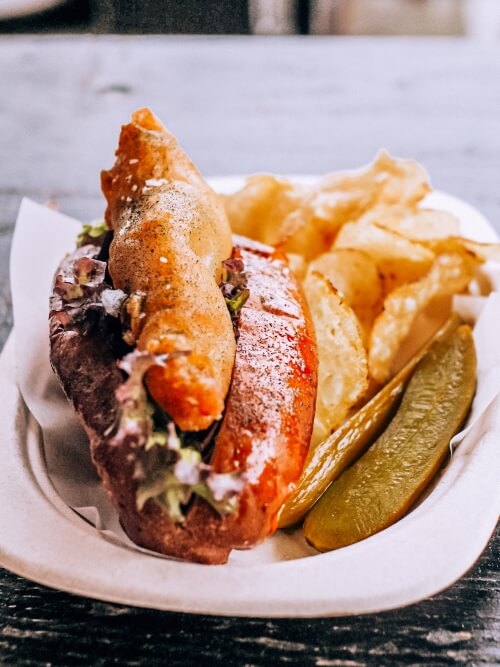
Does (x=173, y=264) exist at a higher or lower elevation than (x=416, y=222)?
higher

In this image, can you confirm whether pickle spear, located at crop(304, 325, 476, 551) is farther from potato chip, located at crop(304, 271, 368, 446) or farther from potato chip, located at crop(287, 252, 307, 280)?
potato chip, located at crop(287, 252, 307, 280)

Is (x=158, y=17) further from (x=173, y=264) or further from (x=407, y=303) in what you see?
(x=173, y=264)

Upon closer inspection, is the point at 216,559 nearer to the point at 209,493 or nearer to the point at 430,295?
the point at 209,493

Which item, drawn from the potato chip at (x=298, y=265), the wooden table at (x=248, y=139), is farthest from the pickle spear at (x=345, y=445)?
the potato chip at (x=298, y=265)

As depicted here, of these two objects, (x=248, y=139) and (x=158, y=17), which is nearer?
(x=248, y=139)

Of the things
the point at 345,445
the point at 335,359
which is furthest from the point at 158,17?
the point at 345,445

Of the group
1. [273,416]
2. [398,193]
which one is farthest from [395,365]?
[273,416]

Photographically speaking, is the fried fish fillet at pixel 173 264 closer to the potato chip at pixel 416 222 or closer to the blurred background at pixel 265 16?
the potato chip at pixel 416 222

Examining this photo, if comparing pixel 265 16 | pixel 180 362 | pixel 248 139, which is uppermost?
pixel 180 362
